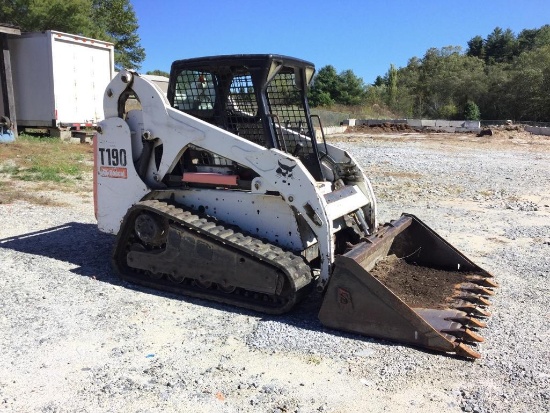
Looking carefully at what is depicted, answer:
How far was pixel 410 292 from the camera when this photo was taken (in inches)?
203

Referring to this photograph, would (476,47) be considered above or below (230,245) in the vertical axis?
above

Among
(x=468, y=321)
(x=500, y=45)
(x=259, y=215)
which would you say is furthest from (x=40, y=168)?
(x=500, y=45)

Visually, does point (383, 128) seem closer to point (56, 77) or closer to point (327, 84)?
point (327, 84)

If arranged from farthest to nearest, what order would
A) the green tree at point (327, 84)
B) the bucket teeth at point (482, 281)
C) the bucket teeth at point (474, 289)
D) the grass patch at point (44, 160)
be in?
1. the green tree at point (327, 84)
2. the grass patch at point (44, 160)
3. the bucket teeth at point (482, 281)
4. the bucket teeth at point (474, 289)

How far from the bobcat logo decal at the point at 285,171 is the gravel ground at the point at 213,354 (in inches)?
47.8

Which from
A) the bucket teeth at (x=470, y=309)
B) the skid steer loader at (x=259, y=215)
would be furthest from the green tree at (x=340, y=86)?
the bucket teeth at (x=470, y=309)

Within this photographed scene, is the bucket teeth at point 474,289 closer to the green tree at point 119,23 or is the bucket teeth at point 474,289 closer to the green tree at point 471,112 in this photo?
the green tree at point 119,23

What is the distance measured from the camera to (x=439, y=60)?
69.1 meters

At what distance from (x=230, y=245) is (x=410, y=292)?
1.71m

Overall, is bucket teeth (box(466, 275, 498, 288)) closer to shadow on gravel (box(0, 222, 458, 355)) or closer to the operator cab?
shadow on gravel (box(0, 222, 458, 355))

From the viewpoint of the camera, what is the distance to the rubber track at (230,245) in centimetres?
480

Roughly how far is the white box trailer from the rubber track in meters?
12.7

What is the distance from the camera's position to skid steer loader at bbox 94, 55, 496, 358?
4586mm

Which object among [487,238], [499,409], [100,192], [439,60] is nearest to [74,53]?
[100,192]
